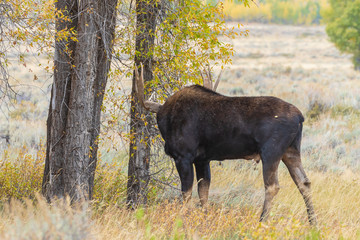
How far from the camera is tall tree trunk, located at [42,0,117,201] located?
23.9 feet

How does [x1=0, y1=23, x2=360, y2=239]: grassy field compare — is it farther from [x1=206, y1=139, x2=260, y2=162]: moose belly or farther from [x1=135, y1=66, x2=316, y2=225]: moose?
[x1=206, y1=139, x2=260, y2=162]: moose belly

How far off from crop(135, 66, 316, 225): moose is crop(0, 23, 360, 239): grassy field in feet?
1.64

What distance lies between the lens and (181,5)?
8047 millimetres

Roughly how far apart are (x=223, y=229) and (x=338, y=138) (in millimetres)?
9908

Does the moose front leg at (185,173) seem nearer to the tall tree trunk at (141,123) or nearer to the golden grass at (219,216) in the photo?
the golden grass at (219,216)

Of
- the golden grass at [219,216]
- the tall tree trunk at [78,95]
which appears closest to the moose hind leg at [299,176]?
the golden grass at [219,216]

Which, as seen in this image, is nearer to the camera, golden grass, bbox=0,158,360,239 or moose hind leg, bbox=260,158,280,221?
golden grass, bbox=0,158,360,239

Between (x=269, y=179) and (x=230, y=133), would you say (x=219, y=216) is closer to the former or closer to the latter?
(x=269, y=179)

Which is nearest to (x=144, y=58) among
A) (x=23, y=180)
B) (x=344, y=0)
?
(x=23, y=180)

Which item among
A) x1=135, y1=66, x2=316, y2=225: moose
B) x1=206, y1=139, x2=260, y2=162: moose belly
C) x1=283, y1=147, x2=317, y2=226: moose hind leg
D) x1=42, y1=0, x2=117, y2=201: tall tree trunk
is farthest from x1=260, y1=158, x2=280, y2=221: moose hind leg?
x1=42, y1=0, x2=117, y2=201: tall tree trunk

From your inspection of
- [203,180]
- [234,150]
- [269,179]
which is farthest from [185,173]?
[269,179]

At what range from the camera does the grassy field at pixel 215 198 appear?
5020mm

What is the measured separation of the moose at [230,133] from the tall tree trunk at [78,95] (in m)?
0.71

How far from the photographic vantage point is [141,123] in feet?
26.6
